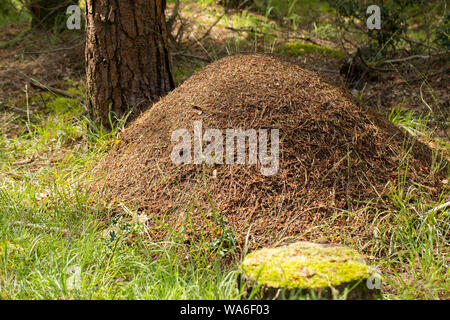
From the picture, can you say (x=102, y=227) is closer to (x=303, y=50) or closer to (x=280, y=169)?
(x=280, y=169)

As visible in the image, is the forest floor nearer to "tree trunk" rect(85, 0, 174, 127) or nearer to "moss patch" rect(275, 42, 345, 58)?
"tree trunk" rect(85, 0, 174, 127)

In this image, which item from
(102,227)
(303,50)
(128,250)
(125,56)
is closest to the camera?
(128,250)

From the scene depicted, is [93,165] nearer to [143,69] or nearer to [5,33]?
[143,69]

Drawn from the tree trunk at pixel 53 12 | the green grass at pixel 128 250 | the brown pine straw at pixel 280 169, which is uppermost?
the tree trunk at pixel 53 12

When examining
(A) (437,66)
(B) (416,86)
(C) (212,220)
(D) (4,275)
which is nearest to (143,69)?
(C) (212,220)

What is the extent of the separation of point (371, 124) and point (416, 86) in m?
2.13

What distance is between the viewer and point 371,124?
343 cm

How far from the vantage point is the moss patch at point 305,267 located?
208 centimetres

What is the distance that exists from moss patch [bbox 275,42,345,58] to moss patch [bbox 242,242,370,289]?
424cm

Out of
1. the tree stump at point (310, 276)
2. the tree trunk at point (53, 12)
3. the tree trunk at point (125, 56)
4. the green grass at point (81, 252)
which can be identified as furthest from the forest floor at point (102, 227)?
the tree trunk at point (53, 12)

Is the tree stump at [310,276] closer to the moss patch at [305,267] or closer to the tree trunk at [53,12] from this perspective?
the moss patch at [305,267]

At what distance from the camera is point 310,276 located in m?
2.11

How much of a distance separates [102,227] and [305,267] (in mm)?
1499

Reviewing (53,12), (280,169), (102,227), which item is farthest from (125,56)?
(53,12)
